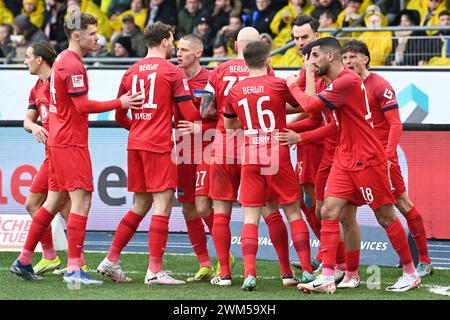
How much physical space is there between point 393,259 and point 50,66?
3.99m

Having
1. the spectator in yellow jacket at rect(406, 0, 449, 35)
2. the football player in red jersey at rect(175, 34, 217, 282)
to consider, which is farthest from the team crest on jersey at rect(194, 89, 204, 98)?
the spectator in yellow jacket at rect(406, 0, 449, 35)

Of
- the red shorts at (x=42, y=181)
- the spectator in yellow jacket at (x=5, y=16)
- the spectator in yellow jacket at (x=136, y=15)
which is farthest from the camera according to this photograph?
the spectator in yellow jacket at (x=5, y=16)

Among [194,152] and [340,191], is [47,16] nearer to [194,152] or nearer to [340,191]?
[194,152]

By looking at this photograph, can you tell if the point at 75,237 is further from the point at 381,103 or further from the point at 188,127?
the point at 381,103


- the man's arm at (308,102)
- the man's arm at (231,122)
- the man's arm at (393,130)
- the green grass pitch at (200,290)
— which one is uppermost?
the man's arm at (308,102)

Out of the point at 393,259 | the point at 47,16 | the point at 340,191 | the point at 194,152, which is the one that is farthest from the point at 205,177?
the point at 47,16

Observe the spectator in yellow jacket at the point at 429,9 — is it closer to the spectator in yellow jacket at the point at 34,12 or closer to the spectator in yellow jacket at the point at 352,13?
the spectator in yellow jacket at the point at 352,13

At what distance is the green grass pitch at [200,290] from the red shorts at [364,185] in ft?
2.67

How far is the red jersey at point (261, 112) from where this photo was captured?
923 centimetres

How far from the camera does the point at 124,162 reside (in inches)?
546

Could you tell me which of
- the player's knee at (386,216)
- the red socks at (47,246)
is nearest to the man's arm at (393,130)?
the player's knee at (386,216)

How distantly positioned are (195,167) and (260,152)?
41.8 inches
